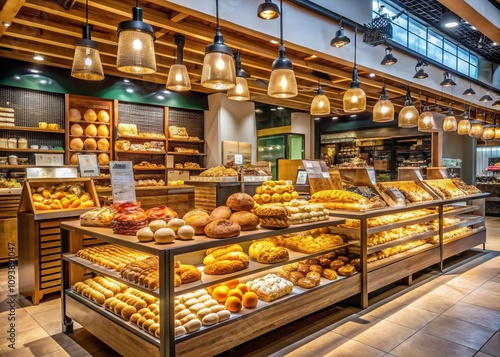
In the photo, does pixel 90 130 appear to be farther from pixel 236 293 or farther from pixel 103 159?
pixel 236 293

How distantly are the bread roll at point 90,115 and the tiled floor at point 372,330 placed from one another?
3649 mm

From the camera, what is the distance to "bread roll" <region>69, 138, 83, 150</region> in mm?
6719

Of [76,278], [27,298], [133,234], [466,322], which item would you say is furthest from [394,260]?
[27,298]

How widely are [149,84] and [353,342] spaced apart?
6.66 m

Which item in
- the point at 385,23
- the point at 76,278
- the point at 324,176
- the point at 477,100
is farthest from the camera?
the point at 477,100

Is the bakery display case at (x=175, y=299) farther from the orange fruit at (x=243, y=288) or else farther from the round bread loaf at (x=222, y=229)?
the orange fruit at (x=243, y=288)

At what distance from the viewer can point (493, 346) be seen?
2916 mm

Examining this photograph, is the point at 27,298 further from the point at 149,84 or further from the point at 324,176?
the point at 149,84

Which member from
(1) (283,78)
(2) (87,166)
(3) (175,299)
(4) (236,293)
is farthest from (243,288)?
(2) (87,166)

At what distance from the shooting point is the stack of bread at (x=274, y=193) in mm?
3475

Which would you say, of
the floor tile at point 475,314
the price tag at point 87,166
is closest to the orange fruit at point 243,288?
the floor tile at point 475,314

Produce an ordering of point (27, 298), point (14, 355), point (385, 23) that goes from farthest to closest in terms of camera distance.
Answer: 1. point (385, 23)
2. point (27, 298)
3. point (14, 355)

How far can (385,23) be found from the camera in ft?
18.2

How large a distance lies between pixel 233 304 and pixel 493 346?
7.38 feet
